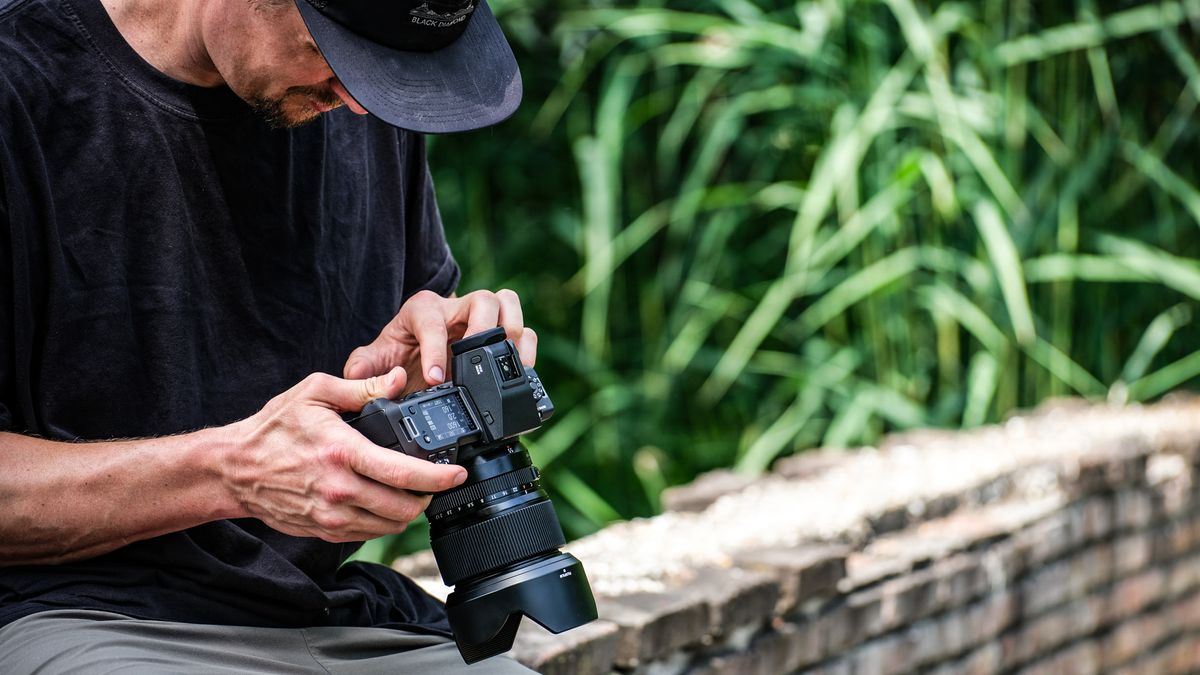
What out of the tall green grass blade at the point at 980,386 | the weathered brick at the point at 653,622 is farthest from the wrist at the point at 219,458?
the tall green grass blade at the point at 980,386

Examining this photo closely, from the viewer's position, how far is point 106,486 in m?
1.40

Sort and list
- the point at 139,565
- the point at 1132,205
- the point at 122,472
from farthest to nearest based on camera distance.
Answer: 1. the point at 1132,205
2. the point at 139,565
3. the point at 122,472

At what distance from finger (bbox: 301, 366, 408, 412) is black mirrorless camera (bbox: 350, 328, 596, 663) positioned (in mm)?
16

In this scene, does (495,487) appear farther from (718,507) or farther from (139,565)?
(718,507)

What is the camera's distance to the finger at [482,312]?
5.28 ft

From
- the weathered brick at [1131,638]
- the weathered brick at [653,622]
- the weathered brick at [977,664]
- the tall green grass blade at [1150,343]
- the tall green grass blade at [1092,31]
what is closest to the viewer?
the weathered brick at [653,622]

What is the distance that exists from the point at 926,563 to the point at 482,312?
1.46m

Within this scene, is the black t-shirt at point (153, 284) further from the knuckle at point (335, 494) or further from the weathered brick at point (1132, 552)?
the weathered brick at point (1132, 552)

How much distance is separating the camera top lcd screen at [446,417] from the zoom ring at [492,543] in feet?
0.32

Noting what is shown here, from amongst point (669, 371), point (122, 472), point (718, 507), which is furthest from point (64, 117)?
point (669, 371)

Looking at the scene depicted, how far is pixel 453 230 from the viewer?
12.6ft

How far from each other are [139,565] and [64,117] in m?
0.47

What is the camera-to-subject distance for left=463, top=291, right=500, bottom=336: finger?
1609 mm

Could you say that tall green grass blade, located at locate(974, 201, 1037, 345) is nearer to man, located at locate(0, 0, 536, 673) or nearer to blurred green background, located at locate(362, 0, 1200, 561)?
blurred green background, located at locate(362, 0, 1200, 561)
